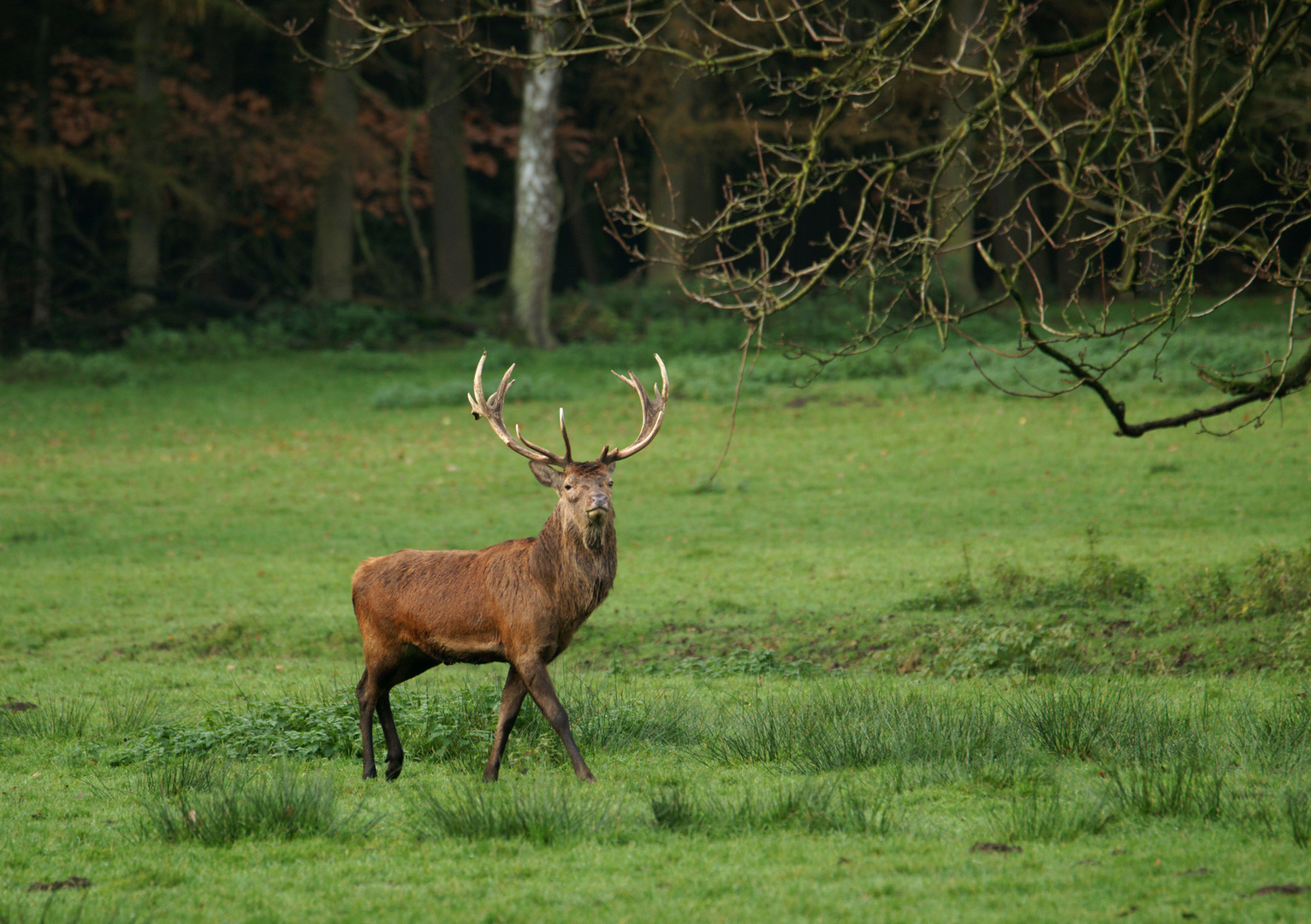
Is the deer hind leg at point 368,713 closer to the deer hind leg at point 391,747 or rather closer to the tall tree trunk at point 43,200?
the deer hind leg at point 391,747

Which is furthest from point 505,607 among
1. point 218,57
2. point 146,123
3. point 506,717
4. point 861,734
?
point 218,57

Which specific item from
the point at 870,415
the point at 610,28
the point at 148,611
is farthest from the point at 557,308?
the point at 148,611

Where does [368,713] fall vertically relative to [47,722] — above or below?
above

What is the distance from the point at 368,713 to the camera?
7094 millimetres

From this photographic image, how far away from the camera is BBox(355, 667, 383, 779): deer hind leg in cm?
700

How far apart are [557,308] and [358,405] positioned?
8.60 m

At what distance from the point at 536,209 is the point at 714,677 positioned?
63.9ft

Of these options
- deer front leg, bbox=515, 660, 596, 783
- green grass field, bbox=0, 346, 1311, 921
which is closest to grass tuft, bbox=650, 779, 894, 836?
green grass field, bbox=0, 346, 1311, 921

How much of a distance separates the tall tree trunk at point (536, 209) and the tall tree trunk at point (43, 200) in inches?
390

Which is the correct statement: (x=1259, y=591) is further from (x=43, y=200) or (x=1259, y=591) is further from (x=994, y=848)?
(x=43, y=200)

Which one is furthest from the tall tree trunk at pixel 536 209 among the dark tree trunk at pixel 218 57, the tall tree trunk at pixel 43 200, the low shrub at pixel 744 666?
the low shrub at pixel 744 666

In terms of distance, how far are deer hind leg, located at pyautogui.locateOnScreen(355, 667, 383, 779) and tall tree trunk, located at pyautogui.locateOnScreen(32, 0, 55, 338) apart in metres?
24.1

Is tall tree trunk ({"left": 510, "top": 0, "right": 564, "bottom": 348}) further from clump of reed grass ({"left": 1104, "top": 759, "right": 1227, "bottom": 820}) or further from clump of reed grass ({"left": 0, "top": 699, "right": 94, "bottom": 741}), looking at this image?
clump of reed grass ({"left": 1104, "top": 759, "right": 1227, "bottom": 820})

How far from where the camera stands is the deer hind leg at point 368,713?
700 centimetres
